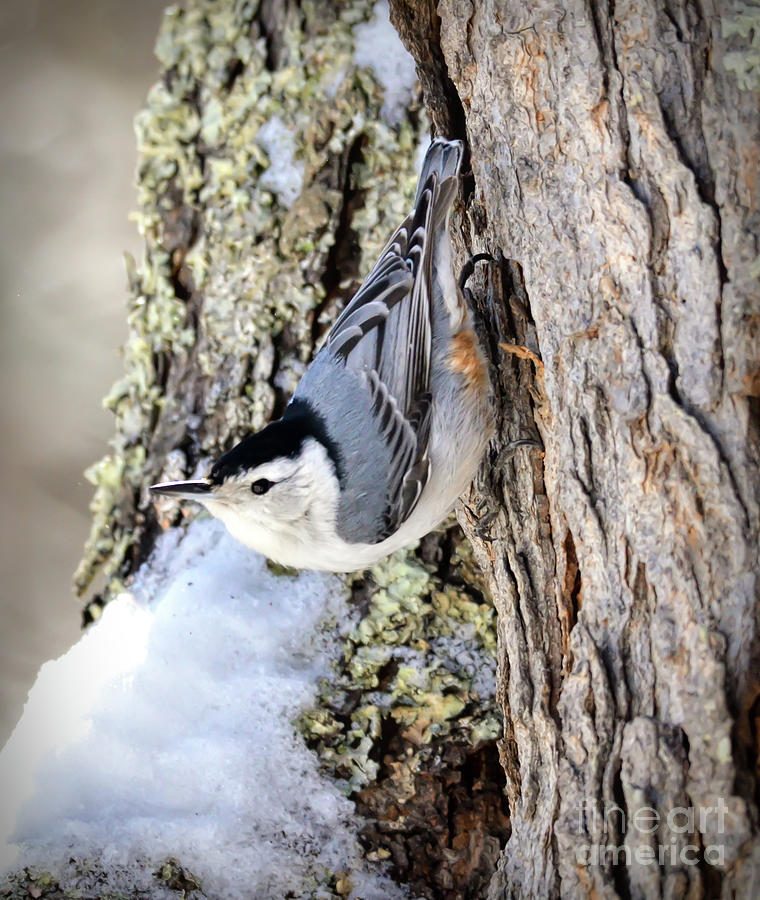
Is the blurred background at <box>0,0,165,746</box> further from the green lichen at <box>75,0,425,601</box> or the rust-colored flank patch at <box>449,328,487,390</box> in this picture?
the rust-colored flank patch at <box>449,328,487,390</box>

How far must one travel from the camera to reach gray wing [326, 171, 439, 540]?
5.99 ft

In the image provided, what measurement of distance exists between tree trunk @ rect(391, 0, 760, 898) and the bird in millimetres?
165

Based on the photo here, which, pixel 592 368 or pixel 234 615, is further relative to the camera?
pixel 234 615

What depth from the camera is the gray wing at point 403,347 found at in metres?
1.83

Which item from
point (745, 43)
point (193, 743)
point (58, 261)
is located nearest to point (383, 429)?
point (193, 743)

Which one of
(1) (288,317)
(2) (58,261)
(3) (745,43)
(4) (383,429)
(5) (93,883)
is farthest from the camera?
(2) (58,261)

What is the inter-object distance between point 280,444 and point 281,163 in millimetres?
943

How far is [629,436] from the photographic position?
4.56 ft

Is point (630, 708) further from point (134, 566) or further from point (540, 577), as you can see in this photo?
point (134, 566)

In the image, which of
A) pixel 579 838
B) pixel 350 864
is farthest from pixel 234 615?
pixel 579 838

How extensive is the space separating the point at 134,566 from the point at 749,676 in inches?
60.3

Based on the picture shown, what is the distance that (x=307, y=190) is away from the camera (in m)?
2.27

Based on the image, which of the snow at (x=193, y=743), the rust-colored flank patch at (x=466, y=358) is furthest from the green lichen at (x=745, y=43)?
the snow at (x=193, y=743)

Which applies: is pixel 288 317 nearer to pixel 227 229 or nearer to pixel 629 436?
pixel 227 229
